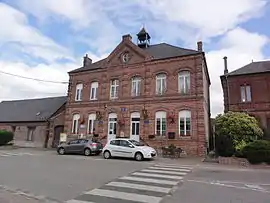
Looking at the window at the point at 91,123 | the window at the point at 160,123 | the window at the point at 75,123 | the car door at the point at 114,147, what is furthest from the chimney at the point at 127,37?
the car door at the point at 114,147

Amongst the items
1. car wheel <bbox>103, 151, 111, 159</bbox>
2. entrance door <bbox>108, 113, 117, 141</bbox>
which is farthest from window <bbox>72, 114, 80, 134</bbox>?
car wheel <bbox>103, 151, 111, 159</bbox>

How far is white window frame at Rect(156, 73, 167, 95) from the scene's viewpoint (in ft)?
72.6

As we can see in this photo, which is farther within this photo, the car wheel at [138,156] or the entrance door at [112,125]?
the entrance door at [112,125]

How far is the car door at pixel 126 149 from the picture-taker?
16472mm

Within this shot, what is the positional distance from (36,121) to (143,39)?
1648cm

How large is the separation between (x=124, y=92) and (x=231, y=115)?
10.2 metres

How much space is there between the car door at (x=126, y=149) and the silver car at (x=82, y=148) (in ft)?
10.6

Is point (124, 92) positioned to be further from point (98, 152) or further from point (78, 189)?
point (78, 189)

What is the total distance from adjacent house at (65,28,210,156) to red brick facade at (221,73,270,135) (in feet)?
13.1

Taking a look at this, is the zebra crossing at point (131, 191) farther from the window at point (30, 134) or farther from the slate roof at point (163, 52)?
the window at point (30, 134)

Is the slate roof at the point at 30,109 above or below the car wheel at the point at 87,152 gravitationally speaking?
above

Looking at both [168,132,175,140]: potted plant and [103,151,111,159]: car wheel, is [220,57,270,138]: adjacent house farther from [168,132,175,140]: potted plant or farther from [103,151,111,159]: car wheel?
[103,151,111,159]: car wheel

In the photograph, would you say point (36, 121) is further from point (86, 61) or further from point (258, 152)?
point (258, 152)

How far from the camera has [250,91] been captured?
2508cm
